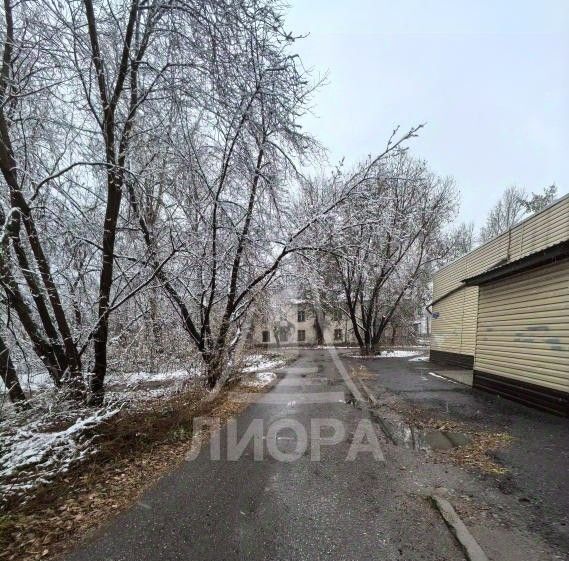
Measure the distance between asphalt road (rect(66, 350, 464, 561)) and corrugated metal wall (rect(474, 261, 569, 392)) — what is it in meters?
4.36

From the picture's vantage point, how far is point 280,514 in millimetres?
3547

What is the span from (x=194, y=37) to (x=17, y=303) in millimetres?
4458

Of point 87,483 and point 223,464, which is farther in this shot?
point 223,464

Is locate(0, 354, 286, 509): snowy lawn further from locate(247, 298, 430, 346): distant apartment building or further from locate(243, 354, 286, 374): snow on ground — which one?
locate(247, 298, 430, 346): distant apartment building

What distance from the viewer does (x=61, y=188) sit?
5531mm

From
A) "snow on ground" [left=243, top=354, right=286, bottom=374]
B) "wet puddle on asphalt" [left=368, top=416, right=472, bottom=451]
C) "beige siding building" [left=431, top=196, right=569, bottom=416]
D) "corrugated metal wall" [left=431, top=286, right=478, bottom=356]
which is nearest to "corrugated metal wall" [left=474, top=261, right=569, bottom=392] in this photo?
"beige siding building" [left=431, top=196, right=569, bottom=416]

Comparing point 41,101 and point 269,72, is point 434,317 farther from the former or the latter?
point 41,101

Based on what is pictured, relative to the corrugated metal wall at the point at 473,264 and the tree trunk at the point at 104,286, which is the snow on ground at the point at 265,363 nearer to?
the corrugated metal wall at the point at 473,264

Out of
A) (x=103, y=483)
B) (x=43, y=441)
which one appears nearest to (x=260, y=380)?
(x=103, y=483)

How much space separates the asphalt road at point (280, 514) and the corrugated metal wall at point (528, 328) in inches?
172

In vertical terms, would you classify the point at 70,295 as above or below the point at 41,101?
below

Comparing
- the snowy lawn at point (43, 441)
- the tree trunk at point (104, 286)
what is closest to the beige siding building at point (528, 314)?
the tree trunk at point (104, 286)

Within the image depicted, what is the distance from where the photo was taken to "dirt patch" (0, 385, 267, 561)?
3.15 meters

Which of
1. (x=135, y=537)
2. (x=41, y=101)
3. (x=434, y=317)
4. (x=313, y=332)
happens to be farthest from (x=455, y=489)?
(x=313, y=332)
